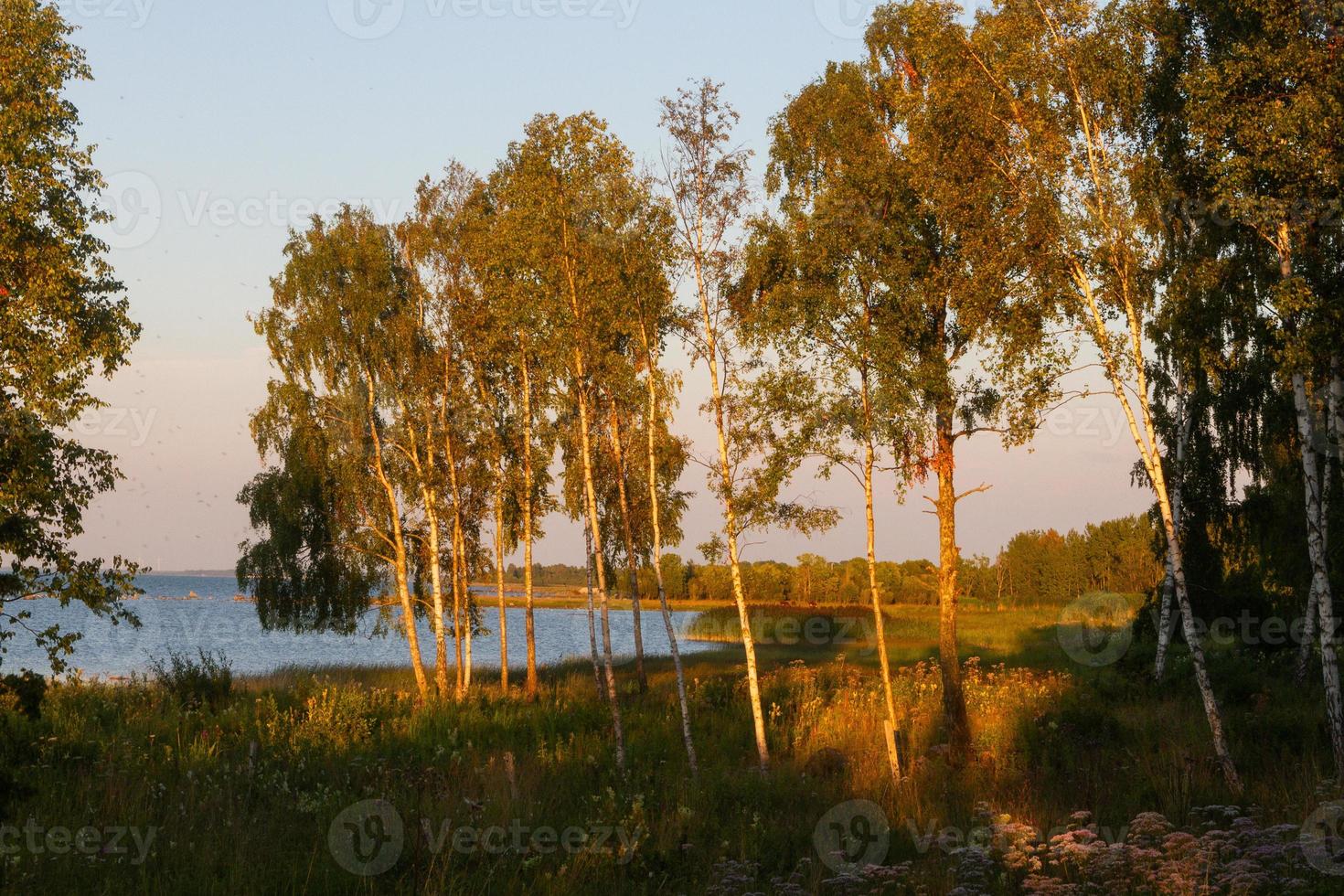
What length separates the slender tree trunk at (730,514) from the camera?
17.9m

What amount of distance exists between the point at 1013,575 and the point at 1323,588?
115 metres

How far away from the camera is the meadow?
8.86m

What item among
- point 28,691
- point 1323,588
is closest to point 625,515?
point 1323,588

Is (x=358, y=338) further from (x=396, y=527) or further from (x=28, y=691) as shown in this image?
(x=28, y=691)

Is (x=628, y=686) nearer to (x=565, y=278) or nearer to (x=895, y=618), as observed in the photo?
(x=565, y=278)

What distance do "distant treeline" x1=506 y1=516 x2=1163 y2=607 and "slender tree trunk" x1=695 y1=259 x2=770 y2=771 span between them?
67808 millimetres

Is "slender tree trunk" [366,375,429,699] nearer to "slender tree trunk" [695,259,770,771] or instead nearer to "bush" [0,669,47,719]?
"slender tree trunk" [695,259,770,771]

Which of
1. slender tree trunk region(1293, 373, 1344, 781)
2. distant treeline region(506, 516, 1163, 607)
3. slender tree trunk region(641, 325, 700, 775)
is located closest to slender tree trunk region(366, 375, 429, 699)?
slender tree trunk region(641, 325, 700, 775)

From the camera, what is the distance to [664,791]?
1458 cm

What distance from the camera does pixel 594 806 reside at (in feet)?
44.1

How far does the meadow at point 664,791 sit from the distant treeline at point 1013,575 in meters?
64.4

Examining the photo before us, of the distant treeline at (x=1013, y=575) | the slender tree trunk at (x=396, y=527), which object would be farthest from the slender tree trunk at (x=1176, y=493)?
the distant treeline at (x=1013, y=575)

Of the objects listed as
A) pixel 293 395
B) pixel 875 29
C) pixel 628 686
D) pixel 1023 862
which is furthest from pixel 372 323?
pixel 1023 862

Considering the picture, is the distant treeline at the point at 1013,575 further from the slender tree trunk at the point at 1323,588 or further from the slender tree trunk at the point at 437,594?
the slender tree trunk at the point at 1323,588
